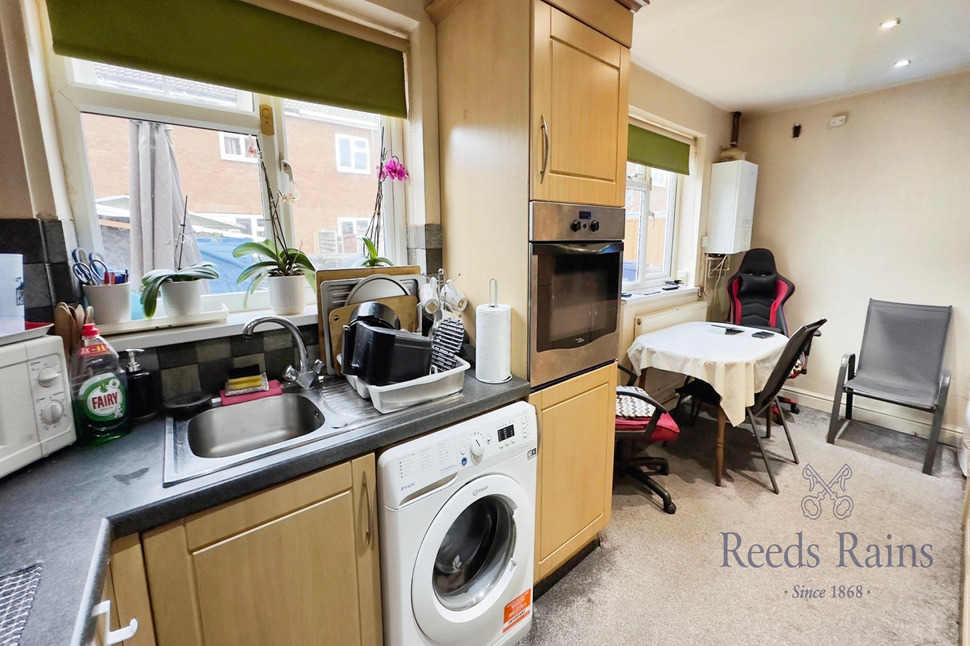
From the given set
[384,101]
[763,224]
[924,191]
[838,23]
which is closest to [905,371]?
[924,191]

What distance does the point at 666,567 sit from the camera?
180cm

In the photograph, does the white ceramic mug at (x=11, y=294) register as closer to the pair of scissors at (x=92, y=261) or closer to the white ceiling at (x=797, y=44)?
the pair of scissors at (x=92, y=261)

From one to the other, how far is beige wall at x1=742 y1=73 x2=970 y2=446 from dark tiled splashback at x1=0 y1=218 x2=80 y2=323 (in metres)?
4.41

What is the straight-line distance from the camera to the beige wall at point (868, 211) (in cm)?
274

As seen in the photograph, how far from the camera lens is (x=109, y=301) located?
3.91 ft

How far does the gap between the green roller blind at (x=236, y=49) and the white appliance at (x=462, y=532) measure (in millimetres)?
1300

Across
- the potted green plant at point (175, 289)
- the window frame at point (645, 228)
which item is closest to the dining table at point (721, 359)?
the window frame at point (645, 228)

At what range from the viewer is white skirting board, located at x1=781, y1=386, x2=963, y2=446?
286 cm

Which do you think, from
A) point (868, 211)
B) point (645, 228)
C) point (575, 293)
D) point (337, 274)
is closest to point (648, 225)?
point (645, 228)

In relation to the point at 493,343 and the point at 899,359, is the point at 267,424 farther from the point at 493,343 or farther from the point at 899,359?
the point at 899,359

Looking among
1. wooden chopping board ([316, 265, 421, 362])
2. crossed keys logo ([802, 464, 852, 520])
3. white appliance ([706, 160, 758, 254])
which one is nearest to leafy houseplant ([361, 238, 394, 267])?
wooden chopping board ([316, 265, 421, 362])

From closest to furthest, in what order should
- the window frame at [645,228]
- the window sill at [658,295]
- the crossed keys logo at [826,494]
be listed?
the crossed keys logo at [826,494], the window sill at [658,295], the window frame at [645,228]

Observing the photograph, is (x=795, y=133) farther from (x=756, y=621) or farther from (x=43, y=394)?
(x=43, y=394)

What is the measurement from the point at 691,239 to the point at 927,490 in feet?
6.90
